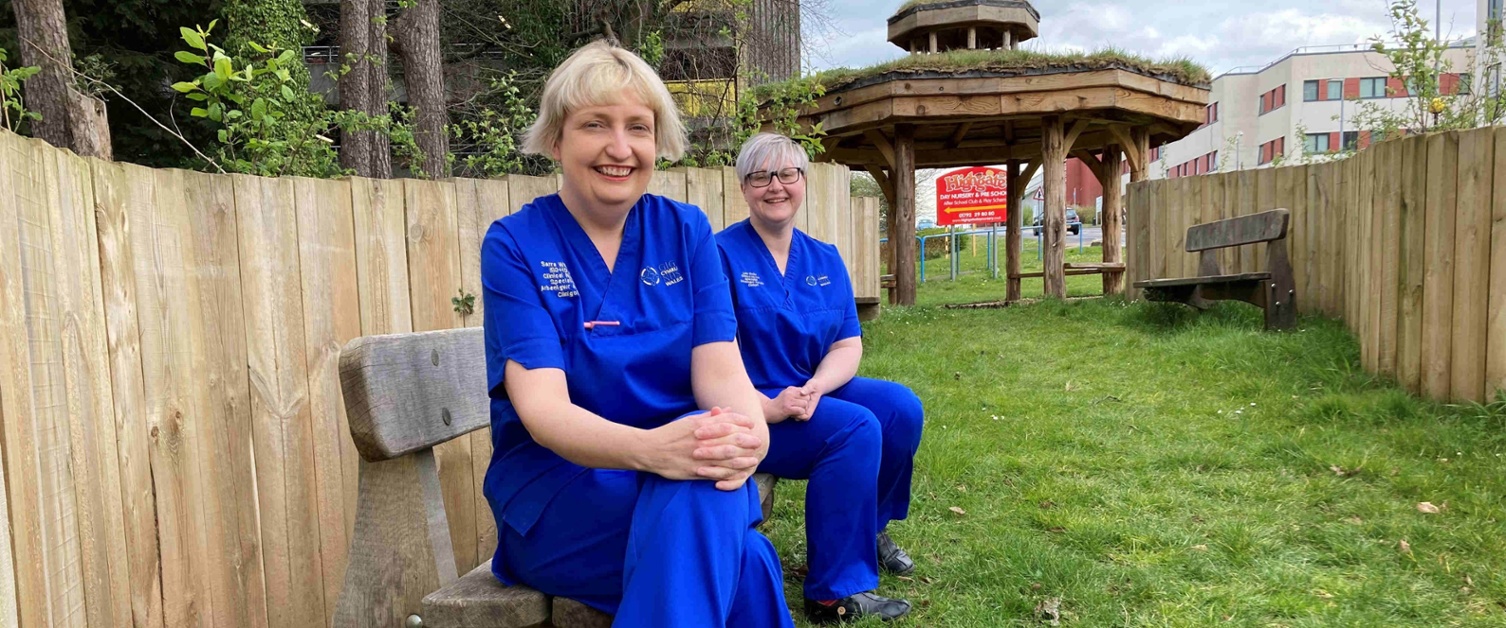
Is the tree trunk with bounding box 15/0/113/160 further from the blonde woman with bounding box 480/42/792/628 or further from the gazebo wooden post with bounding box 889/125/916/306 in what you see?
the gazebo wooden post with bounding box 889/125/916/306

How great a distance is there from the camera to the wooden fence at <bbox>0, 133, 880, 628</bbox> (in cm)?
179

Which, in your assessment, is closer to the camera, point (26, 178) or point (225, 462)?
point (26, 178)

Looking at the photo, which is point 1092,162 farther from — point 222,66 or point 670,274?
point 670,274

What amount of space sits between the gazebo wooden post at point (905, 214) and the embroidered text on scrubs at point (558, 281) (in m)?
9.98

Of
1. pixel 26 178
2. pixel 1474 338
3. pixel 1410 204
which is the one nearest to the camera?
pixel 26 178

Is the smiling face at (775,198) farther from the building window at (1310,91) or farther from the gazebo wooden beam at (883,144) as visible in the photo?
the building window at (1310,91)

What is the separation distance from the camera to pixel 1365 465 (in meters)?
4.05

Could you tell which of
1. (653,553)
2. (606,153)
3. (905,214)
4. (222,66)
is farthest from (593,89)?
(905,214)

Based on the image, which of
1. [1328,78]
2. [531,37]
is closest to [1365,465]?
[531,37]

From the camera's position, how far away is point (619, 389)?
1.82 meters

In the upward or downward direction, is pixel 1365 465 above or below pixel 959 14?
below

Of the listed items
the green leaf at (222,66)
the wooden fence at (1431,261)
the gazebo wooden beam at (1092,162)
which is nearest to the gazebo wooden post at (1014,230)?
the gazebo wooden beam at (1092,162)

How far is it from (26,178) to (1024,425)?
4.59 meters

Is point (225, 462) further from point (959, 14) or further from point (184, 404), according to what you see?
point (959, 14)
